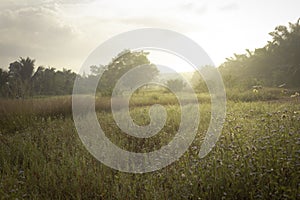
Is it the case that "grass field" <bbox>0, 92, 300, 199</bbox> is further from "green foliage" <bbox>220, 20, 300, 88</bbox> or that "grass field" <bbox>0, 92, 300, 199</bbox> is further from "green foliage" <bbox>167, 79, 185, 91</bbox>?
"green foliage" <bbox>167, 79, 185, 91</bbox>

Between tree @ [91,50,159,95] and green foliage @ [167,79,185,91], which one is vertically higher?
tree @ [91,50,159,95]

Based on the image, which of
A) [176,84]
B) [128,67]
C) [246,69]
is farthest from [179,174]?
[128,67]

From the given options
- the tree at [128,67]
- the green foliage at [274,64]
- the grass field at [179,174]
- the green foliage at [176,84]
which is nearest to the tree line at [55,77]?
the tree at [128,67]

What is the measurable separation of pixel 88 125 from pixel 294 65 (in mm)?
19067

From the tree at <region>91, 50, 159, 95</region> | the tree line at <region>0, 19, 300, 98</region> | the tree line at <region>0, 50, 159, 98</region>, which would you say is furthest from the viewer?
the tree at <region>91, 50, 159, 95</region>

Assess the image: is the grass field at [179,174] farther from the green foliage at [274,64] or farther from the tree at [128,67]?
the tree at [128,67]

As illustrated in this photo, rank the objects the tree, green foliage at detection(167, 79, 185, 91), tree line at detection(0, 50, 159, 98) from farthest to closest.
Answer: the tree < green foliage at detection(167, 79, 185, 91) < tree line at detection(0, 50, 159, 98)

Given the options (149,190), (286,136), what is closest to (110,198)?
(149,190)

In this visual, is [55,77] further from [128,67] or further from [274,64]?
[274,64]

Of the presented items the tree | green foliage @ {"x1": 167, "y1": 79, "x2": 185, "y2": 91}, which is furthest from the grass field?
the tree

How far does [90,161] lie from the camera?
361 centimetres

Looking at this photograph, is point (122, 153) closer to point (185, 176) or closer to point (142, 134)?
point (142, 134)

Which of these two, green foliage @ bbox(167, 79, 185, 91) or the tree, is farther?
the tree

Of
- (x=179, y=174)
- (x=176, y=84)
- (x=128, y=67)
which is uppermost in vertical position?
(x=128, y=67)
